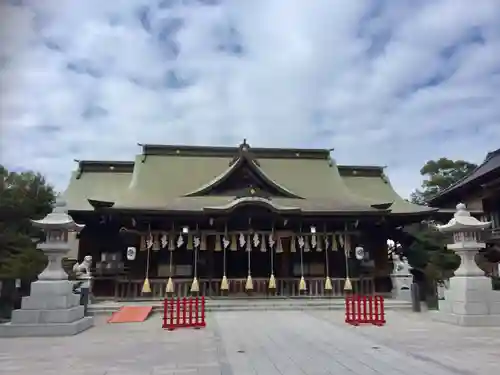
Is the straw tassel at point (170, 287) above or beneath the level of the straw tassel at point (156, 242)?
beneath

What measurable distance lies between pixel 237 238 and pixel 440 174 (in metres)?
36.9

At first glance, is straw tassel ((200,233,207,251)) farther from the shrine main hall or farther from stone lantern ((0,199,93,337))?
stone lantern ((0,199,93,337))

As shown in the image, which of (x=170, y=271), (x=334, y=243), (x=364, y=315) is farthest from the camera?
(x=334, y=243)

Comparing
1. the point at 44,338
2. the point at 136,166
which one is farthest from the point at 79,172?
the point at 44,338

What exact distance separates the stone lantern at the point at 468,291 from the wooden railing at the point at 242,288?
5.85 meters

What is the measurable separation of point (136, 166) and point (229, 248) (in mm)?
9163

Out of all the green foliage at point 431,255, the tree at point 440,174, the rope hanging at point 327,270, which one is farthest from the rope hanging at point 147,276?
the tree at point 440,174

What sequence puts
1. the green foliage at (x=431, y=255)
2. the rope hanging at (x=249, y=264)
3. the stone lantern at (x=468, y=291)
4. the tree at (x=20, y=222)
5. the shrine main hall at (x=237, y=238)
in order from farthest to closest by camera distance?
the shrine main hall at (x=237, y=238) < the green foliage at (x=431, y=255) < the rope hanging at (x=249, y=264) < the tree at (x=20, y=222) < the stone lantern at (x=468, y=291)

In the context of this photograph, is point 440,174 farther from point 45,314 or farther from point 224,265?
point 45,314

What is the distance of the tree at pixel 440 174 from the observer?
4497cm

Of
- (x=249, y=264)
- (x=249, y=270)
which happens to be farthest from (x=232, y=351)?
(x=249, y=264)

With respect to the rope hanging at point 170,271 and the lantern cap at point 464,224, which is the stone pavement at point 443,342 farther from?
the rope hanging at point 170,271

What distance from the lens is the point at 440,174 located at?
47000 millimetres

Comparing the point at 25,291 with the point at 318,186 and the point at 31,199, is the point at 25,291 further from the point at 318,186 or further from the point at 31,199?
the point at 318,186
